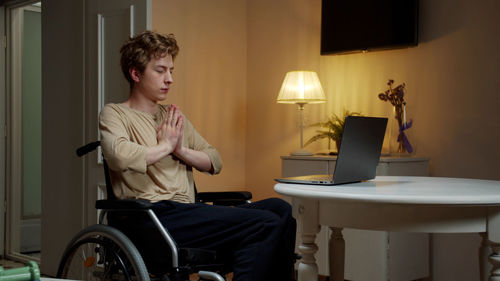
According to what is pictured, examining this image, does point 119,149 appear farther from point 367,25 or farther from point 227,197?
point 367,25


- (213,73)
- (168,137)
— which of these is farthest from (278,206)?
(213,73)

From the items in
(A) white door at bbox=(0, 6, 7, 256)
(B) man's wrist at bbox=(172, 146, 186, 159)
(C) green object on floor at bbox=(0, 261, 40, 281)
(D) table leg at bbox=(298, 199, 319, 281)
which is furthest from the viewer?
(A) white door at bbox=(0, 6, 7, 256)

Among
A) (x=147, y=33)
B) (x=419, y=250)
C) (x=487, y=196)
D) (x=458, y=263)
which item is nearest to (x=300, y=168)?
(x=419, y=250)

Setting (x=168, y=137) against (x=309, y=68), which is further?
(x=309, y=68)

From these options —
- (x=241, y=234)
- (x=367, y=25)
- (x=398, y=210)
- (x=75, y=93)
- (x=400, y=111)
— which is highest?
(x=367, y=25)

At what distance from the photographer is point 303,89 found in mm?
3365

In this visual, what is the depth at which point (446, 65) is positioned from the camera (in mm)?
3119

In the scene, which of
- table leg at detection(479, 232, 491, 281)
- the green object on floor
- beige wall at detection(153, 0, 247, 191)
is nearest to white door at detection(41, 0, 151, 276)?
beige wall at detection(153, 0, 247, 191)

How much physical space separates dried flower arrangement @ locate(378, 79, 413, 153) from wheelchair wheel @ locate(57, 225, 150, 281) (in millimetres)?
1816

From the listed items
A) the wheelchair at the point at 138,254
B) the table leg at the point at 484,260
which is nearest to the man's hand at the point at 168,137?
the wheelchair at the point at 138,254

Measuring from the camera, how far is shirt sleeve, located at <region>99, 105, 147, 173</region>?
1.94m

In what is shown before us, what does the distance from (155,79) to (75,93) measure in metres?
1.61

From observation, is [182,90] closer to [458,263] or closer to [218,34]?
[218,34]

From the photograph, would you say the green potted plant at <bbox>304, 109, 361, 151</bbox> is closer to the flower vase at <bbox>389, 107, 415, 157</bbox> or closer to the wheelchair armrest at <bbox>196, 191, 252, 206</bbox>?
the flower vase at <bbox>389, 107, 415, 157</bbox>
